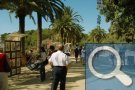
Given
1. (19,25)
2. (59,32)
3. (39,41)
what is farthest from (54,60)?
(59,32)

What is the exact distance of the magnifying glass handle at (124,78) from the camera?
33.9 feet

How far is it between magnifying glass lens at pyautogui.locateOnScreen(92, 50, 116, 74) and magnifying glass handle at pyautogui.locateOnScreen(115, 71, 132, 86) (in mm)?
241

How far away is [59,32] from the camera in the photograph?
64750 mm

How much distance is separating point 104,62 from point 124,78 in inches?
27.1

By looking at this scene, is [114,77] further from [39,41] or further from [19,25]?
[39,41]

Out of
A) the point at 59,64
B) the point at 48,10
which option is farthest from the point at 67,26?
the point at 59,64

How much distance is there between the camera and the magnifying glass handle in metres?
A: 10.3

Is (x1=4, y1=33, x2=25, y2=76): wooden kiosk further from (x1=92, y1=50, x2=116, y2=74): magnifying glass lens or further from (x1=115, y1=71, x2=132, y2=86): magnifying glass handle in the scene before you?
(x1=115, y1=71, x2=132, y2=86): magnifying glass handle


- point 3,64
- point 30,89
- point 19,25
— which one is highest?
point 19,25

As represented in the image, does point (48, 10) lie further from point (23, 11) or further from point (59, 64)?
point (59, 64)

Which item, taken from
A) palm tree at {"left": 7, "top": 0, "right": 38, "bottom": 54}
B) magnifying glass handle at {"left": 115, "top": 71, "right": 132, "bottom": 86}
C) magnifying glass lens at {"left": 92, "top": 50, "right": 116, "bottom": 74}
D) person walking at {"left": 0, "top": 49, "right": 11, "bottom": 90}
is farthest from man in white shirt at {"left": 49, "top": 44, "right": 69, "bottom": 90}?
palm tree at {"left": 7, "top": 0, "right": 38, "bottom": 54}

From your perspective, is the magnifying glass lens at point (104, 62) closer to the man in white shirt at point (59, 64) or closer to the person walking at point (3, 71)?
the man in white shirt at point (59, 64)

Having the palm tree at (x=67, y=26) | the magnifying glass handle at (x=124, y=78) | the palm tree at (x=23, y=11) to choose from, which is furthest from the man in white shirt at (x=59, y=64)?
the palm tree at (x=67, y=26)

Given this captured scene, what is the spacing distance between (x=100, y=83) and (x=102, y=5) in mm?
23766
